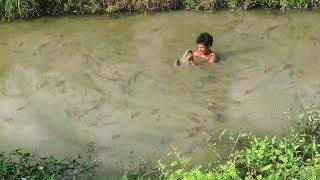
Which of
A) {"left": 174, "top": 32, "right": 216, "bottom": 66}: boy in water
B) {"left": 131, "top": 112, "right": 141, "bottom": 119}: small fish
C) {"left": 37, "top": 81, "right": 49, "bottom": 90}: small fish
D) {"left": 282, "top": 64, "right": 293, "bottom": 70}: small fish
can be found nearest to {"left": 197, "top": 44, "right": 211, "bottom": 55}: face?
{"left": 174, "top": 32, "right": 216, "bottom": 66}: boy in water

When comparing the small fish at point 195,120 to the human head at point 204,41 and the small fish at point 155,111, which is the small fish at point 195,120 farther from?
the human head at point 204,41

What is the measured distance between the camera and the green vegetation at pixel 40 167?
557 centimetres

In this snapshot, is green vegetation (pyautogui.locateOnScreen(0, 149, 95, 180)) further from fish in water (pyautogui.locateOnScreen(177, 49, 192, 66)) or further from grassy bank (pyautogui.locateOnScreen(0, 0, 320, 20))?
grassy bank (pyautogui.locateOnScreen(0, 0, 320, 20))

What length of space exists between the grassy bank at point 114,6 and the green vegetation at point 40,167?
12.8ft

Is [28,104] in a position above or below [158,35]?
below

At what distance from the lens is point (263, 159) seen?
5.52 m

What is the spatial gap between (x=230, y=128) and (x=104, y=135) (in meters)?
1.62

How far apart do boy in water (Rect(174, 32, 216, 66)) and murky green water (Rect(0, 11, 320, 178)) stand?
0.14 meters

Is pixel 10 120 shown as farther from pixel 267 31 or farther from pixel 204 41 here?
pixel 267 31

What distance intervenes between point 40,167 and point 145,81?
2.55 m

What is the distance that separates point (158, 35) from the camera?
28.9 feet

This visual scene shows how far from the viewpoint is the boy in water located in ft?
25.1

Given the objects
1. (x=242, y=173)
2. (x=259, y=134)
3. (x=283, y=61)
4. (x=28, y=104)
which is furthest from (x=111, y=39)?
(x=242, y=173)

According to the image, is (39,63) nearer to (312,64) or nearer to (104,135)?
(104,135)
